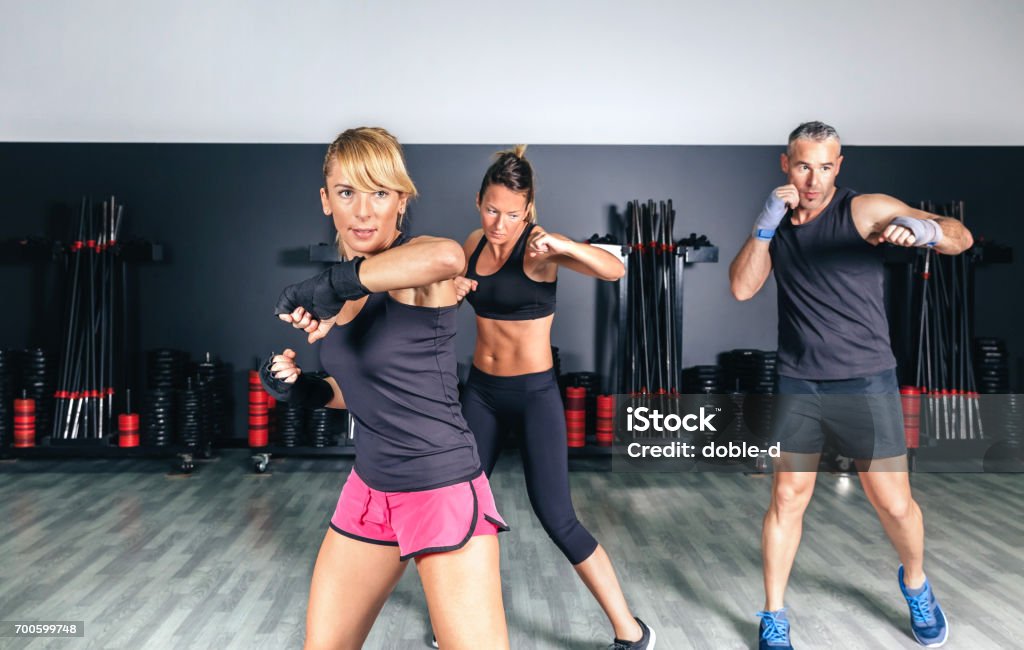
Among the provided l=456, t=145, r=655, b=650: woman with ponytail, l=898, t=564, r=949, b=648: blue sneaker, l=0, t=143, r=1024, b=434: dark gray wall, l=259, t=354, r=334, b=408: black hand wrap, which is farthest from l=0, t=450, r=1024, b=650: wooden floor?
l=259, t=354, r=334, b=408: black hand wrap

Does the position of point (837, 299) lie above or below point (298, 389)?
above

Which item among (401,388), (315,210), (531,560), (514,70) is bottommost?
(531,560)

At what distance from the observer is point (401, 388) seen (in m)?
1.62

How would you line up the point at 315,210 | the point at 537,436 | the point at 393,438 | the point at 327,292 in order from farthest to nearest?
the point at 315,210 < the point at 537,436 < the point at 393,438 < the point at 327,292

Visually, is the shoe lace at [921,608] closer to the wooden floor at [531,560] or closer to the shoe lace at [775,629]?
the wooden floor at [531,560]

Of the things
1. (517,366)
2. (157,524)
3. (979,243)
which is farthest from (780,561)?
(979,243)

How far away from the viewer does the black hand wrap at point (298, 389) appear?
187 cm

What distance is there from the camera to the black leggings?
2.56 meters

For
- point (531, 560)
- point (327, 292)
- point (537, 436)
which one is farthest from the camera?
point (531, 560)

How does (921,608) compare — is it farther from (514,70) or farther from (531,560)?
(514,70)

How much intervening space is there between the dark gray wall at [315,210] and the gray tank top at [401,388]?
4.05 m

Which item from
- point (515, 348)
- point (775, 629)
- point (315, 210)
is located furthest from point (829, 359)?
→ point (315, 210)

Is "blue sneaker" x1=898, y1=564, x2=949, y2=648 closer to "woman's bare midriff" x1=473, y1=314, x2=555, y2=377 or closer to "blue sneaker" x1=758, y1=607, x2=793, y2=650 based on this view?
"blue sneaker" x1=758, y1=607, x2=793, y2=650

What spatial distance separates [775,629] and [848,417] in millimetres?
727
